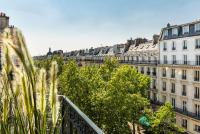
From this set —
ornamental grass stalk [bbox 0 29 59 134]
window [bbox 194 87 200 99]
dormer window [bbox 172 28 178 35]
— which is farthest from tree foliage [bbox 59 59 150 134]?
ornamental grass stalk [bbox 0 29 59 134]

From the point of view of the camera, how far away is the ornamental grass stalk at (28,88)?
2064mm

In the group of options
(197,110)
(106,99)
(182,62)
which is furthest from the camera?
(182,62)

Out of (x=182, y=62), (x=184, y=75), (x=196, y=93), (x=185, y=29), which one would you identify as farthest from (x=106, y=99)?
(x=185, y=29)

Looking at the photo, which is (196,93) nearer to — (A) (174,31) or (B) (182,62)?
(B) (182,62)

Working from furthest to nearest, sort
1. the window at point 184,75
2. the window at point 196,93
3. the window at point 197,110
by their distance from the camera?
the window at point 184,75
the window at point 196,93
the window at point 197,110

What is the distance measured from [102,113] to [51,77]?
33.4 meters

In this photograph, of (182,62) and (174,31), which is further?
(174,31)

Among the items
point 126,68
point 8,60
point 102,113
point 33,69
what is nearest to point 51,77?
point 33,69

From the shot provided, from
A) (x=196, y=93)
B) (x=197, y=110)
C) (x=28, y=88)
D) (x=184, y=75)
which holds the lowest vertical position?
(x=197, y=110)

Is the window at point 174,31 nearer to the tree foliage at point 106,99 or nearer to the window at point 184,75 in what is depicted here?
the window at point 184,75

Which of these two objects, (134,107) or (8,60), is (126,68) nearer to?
(134,107)

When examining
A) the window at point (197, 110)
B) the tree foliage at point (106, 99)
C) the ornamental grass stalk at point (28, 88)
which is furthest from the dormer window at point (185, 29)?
the ornamental grass stalk at point (28, 88)

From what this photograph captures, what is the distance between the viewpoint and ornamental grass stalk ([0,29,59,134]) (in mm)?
2064

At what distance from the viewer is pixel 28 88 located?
217cm
